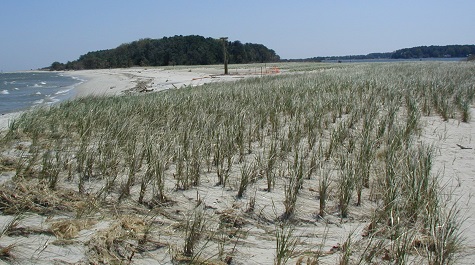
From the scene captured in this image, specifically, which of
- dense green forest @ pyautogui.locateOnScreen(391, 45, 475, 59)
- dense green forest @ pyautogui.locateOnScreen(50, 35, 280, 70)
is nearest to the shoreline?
dense green forest @ pyautogui.locateOnScreen(50, 35, 280, 70)

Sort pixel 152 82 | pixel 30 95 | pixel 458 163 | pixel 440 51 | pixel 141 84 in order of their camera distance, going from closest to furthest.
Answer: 1. pixel 458 163
2. pixel 30 95
3. pixel 141 84
4. pixel 152 82
5. pixel 440 51

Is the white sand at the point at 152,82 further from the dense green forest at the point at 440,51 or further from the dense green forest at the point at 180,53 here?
the dense green forest at the point at 440,51

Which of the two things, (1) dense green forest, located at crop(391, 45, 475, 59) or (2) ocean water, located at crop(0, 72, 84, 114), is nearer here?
(2) ocean water, located at crop(0, 72, 84, 114)

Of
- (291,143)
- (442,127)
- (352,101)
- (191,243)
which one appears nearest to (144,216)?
(191,243)

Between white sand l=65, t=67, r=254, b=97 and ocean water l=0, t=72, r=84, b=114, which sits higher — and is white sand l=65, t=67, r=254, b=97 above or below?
above

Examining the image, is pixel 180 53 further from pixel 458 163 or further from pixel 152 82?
pixel 458 163

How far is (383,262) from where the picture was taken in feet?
7.88

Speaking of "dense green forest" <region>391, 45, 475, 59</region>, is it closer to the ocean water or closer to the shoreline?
the shoreline

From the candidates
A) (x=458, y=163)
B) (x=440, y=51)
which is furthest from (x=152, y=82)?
(x=440, y=51)

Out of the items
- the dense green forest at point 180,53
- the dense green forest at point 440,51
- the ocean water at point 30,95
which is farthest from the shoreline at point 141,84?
the dense green forest at point 440,51

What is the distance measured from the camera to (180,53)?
84562 mm

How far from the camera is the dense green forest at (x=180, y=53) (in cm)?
8319

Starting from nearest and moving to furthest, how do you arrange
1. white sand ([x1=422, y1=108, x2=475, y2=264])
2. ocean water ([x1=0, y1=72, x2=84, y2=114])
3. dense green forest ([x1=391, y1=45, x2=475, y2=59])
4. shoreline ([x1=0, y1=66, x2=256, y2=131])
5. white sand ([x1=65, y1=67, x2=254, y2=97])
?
white sand ([x1=422, y1=108, x2=475, y2=264]) → ocean water ([x1=0, y1=72, x2=84, y2=114]) → shoreline ([x1=0, y1=66, x2=256, y2=131]) → white sand ([x1=65, y1=67, x2=254, y2=97]) → dense green forest ([x1=391, y1=45, x2=475, y2=59])

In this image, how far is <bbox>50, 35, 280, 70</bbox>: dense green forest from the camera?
8319cm
